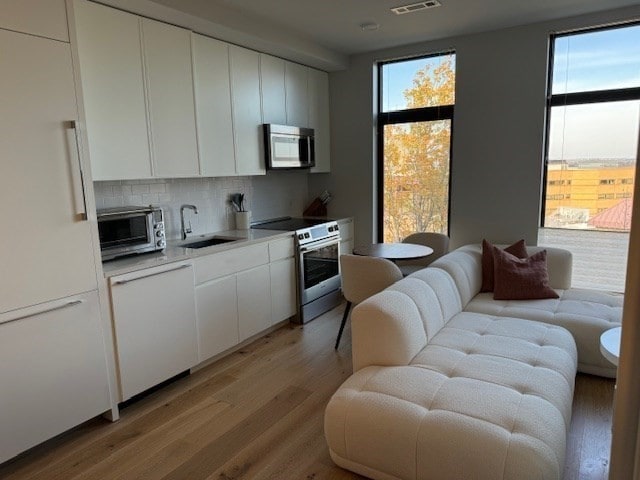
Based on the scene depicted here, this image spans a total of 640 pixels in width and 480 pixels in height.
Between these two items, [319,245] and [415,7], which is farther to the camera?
[319,245]

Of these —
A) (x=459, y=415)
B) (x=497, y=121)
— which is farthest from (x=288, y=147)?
(x=459, y=415)

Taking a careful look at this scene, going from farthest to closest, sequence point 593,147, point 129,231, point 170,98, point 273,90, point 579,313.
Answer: point 273,90, point 593,147, point 170,98, point 579,313, point 129,231

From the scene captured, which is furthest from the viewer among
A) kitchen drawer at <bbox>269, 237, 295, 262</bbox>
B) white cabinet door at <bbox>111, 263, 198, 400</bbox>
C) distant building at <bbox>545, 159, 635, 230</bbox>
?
kitchen drawer at <bbox>269, 237, 295, 262</bbox>

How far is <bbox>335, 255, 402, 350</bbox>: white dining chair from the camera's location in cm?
308

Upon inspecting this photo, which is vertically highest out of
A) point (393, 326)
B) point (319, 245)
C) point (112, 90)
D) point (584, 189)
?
point (112, 90)

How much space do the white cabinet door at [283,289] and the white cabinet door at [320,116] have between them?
1.34 m

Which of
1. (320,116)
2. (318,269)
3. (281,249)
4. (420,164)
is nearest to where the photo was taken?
(281,249)

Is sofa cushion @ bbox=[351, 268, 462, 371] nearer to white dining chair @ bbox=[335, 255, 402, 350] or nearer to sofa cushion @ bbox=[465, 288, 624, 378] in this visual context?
white dining chair @ bbox=[335, 255, 402, 350]

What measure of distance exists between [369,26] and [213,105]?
4.87 feet

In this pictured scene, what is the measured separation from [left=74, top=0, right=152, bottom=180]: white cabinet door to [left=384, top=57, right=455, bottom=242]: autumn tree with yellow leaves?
103 inches

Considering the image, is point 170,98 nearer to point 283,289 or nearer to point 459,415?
point 283,289

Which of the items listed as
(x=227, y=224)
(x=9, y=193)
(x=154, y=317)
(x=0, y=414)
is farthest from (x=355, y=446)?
(x=227, y=224)

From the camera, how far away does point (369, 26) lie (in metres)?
3.68

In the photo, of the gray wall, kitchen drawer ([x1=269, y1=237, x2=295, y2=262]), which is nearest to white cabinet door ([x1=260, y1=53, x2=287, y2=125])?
the gray wall
